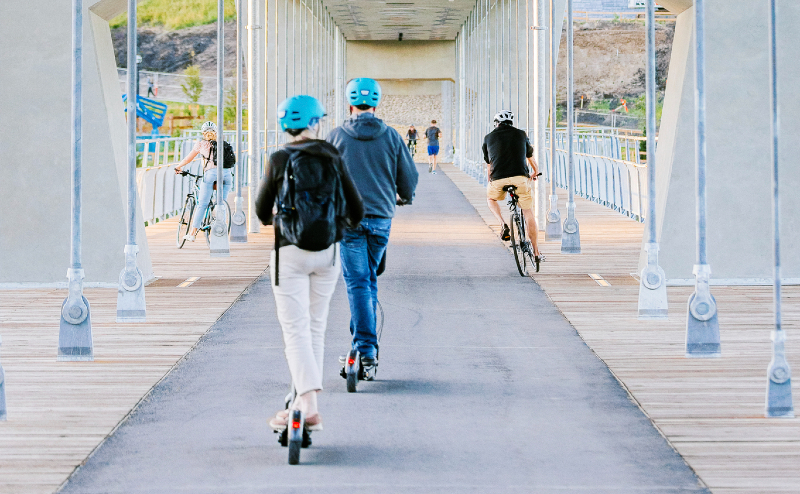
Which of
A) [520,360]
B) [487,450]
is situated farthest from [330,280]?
[520,360]

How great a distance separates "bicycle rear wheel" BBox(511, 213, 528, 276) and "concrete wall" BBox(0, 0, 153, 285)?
3.96 metres

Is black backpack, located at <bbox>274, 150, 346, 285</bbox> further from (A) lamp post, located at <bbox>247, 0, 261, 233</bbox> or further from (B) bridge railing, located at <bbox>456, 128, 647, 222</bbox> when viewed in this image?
(B) bridge railing, located at <bbox>456, 128, 647, 222</bbox>

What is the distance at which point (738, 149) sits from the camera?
1136 centimetres

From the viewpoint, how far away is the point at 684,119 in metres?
11.4

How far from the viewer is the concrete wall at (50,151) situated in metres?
11.1

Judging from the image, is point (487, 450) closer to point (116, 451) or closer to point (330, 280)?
point (330, 280)

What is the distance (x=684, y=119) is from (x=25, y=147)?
20.1 ft

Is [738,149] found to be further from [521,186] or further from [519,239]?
[519,239]

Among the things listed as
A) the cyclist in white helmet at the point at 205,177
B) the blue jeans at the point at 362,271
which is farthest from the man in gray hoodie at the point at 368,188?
the cyclist in white helmet at the point at 205,177

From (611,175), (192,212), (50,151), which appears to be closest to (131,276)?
(50,151)

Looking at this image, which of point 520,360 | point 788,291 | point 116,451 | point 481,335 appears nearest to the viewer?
point 116,451

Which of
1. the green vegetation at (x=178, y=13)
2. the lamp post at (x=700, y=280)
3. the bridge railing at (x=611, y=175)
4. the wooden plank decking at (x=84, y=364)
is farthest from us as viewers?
the green vegetation at (x=178, y=13)

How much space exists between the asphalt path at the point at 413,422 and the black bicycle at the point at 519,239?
255 centimetres

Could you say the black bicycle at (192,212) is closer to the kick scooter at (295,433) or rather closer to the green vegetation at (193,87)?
the kick scooter at (295,433)
